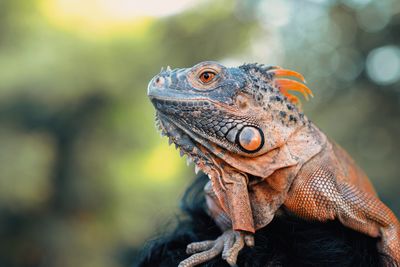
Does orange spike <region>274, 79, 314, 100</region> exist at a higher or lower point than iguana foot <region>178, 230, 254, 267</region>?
higher

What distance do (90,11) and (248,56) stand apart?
5.36 meters

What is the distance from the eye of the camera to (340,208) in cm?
185

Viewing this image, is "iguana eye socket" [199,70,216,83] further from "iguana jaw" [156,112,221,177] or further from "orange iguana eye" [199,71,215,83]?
"iguana jaw" [156,112,221,177]

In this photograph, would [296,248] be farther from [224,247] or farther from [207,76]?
[207,76]

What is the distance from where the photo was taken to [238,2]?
16.5 metres

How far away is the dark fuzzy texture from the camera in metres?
1.74

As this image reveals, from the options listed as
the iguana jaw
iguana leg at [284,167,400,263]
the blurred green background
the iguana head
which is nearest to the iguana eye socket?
the iguana head

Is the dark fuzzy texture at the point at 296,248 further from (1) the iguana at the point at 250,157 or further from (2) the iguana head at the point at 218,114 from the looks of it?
(2) the iguana head at the point at 218,114

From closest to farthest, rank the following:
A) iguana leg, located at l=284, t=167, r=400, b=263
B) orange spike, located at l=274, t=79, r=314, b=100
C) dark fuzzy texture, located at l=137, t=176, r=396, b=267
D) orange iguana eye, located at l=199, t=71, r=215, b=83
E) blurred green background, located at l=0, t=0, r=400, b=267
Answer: dark fuzzy texture, located at l=137, t=176, r=396, b=267
iguana leg, located at l=284, t=167, r=400, b=263
orange iguana eye, located at l=199, t=71, r=215, b=83
orange spike, located at l=274, t=79, r=314, b=100
blurred green background, located at l=0, t=0, r=400, b=267

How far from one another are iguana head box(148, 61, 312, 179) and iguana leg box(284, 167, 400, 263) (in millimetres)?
206

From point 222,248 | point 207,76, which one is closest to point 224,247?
point 222,248

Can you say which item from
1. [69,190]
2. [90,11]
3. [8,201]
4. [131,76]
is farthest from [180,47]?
[8,201]

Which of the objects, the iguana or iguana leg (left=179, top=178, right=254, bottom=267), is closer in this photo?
iguana leg (left=179, top=178, right=254, bottom=267)

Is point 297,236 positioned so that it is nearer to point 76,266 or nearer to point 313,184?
point 313,184
